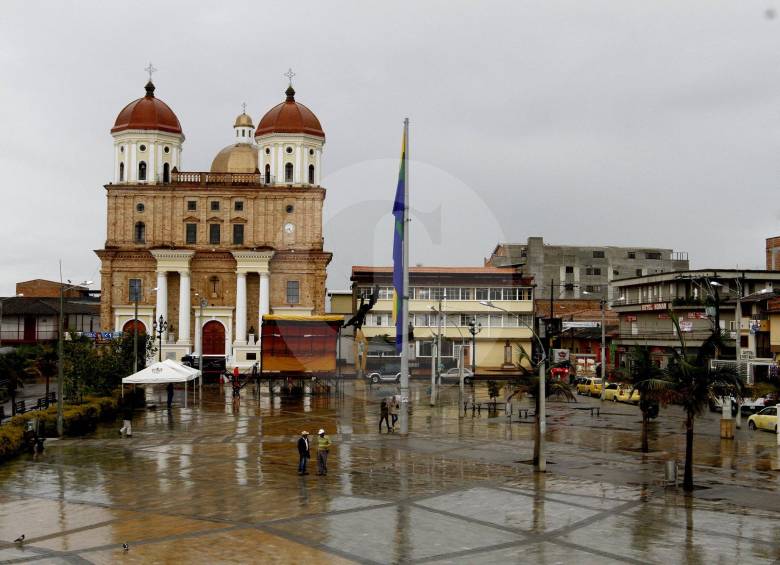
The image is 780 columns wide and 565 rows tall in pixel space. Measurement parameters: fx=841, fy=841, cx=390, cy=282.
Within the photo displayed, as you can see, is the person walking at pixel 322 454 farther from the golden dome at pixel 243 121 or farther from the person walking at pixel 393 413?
the golden dome at pixel 243 121

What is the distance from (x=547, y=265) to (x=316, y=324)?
5529cm

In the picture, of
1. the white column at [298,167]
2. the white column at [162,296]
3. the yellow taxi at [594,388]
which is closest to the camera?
the yellow taxi at [594,388]

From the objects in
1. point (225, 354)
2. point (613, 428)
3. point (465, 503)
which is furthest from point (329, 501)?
point (225, 354)

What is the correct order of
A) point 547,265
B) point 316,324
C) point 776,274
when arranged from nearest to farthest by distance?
point 316,324, point 776,274, point 547,265

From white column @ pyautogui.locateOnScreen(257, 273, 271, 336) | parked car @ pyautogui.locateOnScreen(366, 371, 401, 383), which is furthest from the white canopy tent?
white column @ pyautogui.locateOnScreen(257, 273, 271, 336)

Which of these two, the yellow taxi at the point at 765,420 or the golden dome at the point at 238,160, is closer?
the yellow taxi at the point at 765,420

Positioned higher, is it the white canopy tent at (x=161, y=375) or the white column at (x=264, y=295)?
the white column at (x=264, y=295)

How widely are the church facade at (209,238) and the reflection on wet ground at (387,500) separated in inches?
1640

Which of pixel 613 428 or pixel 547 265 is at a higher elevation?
pixel 547 265

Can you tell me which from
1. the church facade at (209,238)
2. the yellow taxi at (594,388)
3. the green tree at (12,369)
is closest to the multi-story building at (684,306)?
the yellow taxi at (594,388)

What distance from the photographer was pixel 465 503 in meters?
21.2

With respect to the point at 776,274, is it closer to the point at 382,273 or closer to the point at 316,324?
the point at 382,273

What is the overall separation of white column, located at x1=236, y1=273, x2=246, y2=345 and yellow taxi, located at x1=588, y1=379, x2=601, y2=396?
106 ft

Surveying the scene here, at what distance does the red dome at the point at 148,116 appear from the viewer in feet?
261
